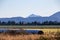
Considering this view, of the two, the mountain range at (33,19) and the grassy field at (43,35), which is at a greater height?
the mountain range at (33,19)

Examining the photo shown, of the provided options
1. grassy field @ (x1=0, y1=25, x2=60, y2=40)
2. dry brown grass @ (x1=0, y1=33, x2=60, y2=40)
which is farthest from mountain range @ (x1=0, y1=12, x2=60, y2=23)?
dry brown grass @ (x1=0, y1=33, x2=60, y2=40)

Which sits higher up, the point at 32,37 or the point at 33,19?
the point at 33,19

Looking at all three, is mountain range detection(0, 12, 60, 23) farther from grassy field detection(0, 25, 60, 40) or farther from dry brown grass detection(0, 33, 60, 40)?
dry brown grass detection(0, 33, 60, 40)

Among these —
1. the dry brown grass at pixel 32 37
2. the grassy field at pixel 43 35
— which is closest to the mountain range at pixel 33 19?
the grassy field at pixel 43 35

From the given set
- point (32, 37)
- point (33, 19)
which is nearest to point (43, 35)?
point (32, 37)

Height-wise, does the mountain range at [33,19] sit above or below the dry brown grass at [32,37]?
above

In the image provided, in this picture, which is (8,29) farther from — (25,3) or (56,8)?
(56,8)

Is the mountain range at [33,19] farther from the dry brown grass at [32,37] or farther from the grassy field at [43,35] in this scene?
the dry brown grass at [32,37]

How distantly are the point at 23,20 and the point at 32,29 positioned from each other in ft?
0.55

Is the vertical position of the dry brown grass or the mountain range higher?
the mountain range

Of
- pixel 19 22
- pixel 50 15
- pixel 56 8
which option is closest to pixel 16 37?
pixel 19 22

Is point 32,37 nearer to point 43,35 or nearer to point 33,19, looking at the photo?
point 43,35

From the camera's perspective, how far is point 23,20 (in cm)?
180

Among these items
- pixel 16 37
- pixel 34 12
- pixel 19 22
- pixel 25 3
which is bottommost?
pixel 16 37
